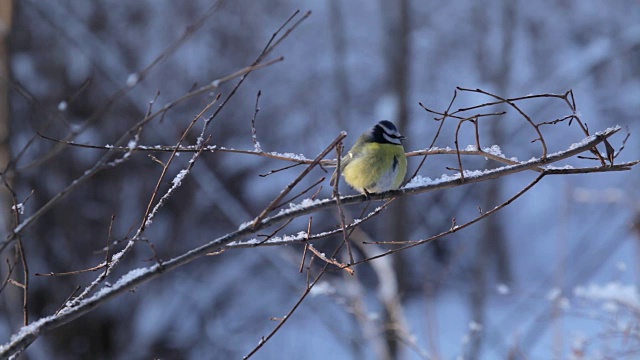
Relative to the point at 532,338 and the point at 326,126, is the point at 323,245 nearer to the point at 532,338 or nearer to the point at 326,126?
the point at 326,126

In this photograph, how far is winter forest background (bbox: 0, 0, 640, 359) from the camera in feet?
18.5

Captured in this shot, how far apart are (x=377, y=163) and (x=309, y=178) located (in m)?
4.37

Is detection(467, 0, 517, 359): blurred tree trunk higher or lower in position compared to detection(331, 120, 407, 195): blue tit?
higher

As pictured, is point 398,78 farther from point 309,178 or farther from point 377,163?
point 377,163

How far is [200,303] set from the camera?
6.48 metres

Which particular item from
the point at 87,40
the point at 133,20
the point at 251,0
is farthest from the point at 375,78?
the point at 87,40

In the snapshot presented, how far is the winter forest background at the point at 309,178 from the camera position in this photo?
563 centimetres

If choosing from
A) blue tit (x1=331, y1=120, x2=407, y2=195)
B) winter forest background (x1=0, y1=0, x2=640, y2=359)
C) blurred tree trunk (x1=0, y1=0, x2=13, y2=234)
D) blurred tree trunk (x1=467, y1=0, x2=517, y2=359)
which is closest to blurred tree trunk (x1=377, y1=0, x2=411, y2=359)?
winter forest background (x1=0, y1=0, x2=640, y2=359)

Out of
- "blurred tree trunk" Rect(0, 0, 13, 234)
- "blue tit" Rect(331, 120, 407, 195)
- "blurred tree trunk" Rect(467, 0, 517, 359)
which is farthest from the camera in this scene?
A: "blurred tree trunk" Rect(467, 0, 517, 359)

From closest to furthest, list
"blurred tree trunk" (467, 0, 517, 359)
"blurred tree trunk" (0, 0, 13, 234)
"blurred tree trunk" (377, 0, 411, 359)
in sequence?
1. "blurred tree trunk" (0, 0, 13, 234)
2. "blurred tree trunk" (467, 0, 517, 359)
3. "blurred tree trunk" (377, 0, 411, 359)

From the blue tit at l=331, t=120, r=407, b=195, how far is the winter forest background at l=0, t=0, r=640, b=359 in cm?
190

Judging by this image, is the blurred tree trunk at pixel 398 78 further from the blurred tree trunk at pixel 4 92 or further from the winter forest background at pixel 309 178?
the blurred tree trunk at pixel 4 92

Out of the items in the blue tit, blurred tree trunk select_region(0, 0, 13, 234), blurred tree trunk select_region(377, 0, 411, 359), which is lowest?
the blue tit

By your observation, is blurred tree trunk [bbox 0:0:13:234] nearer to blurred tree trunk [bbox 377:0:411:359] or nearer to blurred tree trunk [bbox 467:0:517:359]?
blurred tree trunk [bbox 377:0:411:359]
